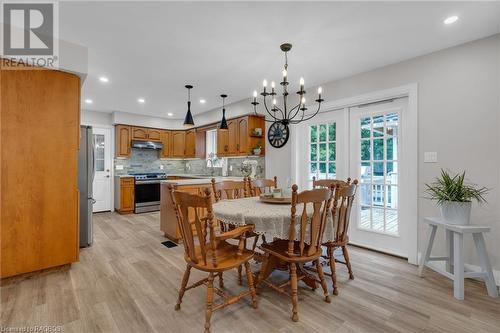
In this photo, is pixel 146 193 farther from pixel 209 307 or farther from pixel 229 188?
pixel 209 307

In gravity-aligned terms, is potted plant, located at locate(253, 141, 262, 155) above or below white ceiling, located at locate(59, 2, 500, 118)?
below

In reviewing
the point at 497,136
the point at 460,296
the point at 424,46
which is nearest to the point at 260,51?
the point at 424,46

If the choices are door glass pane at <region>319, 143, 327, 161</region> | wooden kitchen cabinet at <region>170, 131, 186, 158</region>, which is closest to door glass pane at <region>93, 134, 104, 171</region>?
wooden kitchen cabinet at <region>170, 131, 186, 158</region>

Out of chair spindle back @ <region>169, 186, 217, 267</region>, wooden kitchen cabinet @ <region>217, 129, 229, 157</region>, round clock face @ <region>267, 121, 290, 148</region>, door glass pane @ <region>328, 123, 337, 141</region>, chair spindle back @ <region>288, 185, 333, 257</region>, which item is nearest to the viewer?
chair spindle back @ <region>169, 186, 217, 267</region>

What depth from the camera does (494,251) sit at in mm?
2379

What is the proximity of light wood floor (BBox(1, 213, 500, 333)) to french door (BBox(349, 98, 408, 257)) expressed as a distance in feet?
1.77

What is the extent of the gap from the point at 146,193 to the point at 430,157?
5586 millimetres

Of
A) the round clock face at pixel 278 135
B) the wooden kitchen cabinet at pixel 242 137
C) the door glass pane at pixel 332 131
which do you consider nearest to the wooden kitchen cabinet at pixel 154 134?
the wooden kitchen cabinet at pixel 242 137

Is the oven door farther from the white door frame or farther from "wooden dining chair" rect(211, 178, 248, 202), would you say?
the white door frame

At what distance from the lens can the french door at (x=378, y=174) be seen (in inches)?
124

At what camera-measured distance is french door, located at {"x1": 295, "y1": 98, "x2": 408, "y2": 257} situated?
3.15m

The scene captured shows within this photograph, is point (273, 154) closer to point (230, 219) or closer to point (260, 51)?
point (260, 51)

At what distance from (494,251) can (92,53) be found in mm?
4804

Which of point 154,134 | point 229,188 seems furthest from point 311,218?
point 154,134
